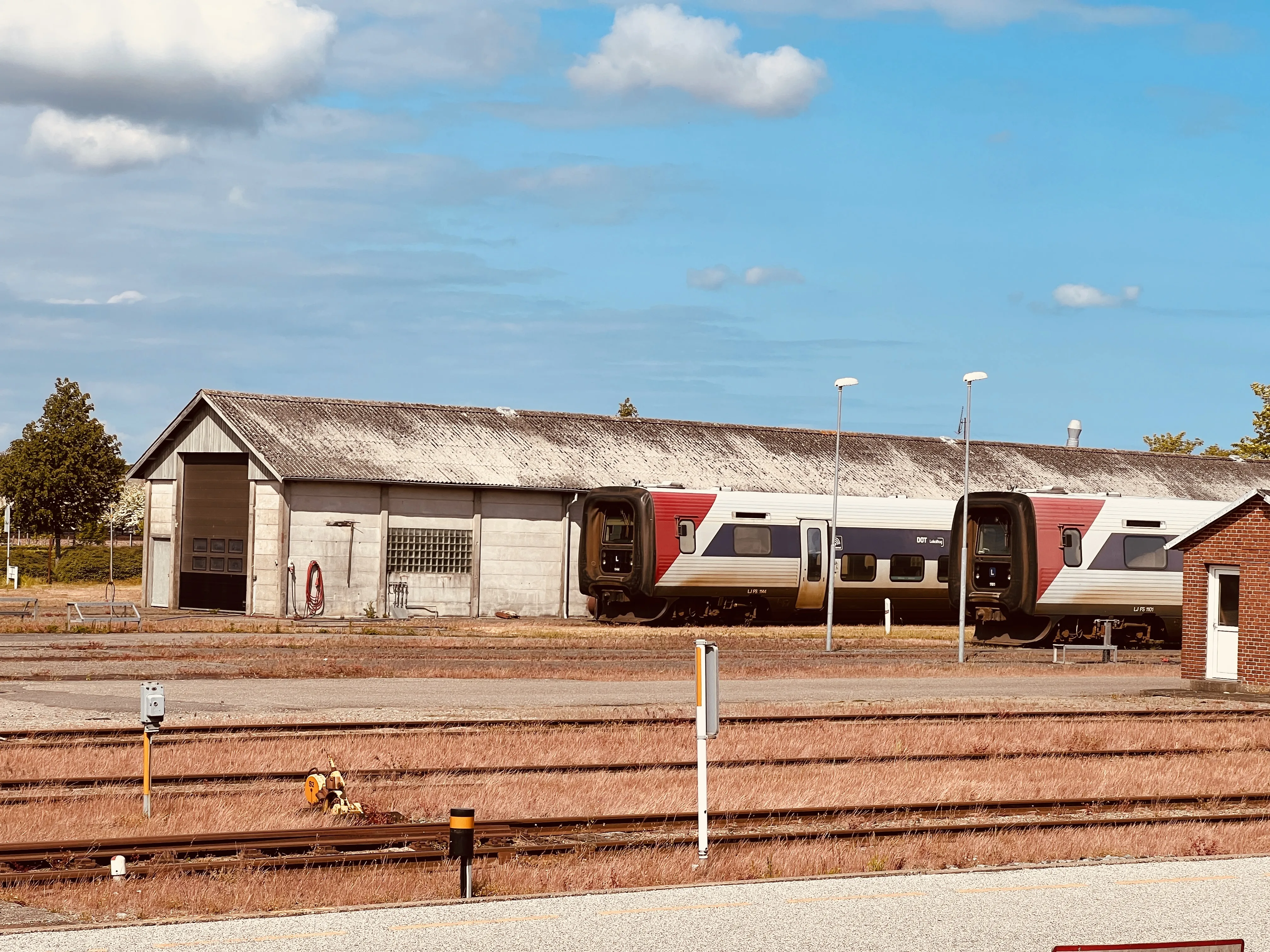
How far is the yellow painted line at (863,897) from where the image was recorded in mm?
10289

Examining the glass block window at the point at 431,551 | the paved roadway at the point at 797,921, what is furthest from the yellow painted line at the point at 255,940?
the glass block window at the point at 431,551

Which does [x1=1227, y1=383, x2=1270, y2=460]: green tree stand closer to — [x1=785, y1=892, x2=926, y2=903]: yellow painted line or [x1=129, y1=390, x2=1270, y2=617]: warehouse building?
[x1=129, y1=390, x2=1270, y2=617]: warehouse building

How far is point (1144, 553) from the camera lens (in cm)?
3694

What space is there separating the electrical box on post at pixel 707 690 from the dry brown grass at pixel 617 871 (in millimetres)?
956

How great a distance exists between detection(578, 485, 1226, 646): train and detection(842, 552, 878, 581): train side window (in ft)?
0.13

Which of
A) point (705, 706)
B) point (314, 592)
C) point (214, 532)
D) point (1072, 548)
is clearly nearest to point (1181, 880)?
point (705, 706)

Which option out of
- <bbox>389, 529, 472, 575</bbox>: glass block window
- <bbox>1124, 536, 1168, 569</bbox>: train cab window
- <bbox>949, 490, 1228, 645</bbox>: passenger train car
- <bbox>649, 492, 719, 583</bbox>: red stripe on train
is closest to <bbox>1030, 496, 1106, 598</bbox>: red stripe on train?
<bbox>949, 490, 1228, 645</bbox>: passenger train car

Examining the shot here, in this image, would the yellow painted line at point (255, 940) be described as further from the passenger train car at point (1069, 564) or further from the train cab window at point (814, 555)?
the train cab window at point (814, 555)

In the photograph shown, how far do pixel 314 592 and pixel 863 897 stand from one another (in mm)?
32308

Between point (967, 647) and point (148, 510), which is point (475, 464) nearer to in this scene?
point (148, 510)

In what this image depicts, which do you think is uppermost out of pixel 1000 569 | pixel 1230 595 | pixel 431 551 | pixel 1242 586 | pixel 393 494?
pixel 393 494

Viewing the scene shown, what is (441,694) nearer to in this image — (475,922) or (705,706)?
(705,706)

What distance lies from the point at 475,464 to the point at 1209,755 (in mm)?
28462

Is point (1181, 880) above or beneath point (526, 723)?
beneath
